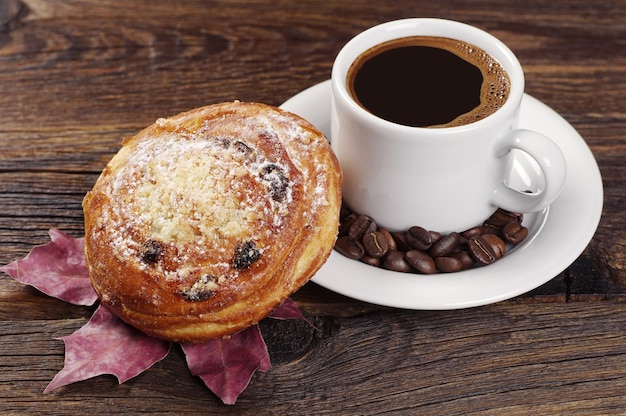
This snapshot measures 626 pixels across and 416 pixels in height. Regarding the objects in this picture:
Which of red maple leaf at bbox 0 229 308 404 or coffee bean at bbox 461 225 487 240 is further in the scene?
coffee bean at bbox 461 225 487 240

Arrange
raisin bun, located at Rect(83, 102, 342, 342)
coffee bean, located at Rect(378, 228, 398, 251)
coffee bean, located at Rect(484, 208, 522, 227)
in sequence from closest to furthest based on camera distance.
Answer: raisin bun, located at Rect(83, 102, 342, 342)
coffee bean, located at Rect(378, 228, 398, 251)
coffee bean, located at Rect(484, 208, 522, 227)

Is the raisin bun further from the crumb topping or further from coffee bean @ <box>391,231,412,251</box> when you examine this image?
coffee bean @ <box>391,231,412,251</box>

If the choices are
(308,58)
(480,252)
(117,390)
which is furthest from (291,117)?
(308,58)

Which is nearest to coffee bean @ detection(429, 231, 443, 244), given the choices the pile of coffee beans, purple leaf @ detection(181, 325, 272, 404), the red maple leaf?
the pile of coffee beans

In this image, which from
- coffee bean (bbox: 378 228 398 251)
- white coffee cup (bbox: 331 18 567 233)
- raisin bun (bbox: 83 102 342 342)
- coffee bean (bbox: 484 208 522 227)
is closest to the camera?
raisin bun (bbox: 83 102 342 342)

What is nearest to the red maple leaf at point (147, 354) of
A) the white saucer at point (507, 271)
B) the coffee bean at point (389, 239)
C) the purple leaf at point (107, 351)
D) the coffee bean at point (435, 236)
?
the purple leaf at point (107, 351)

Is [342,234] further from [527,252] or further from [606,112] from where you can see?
[606,112]

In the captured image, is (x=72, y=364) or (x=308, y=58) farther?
(x=308, y=58)
